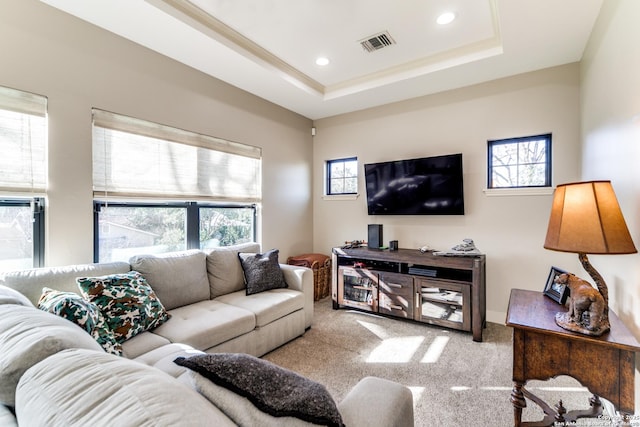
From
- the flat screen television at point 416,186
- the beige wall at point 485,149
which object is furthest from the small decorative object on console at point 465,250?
the flat screen television at point 416,186

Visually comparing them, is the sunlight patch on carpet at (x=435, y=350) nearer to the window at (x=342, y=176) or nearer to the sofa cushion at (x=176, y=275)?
the sofa cushion at (x=176, y=275)

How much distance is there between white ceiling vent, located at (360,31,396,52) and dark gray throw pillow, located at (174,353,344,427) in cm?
288

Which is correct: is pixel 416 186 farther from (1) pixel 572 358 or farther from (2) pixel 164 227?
(2) pixel 164 227

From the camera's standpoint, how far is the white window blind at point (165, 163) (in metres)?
2.47

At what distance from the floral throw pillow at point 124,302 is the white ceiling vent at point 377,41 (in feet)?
9.38

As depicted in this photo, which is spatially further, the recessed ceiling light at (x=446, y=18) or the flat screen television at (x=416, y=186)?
the flat screen television at (x=416, y=186)

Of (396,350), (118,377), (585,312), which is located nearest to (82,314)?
(118,377)

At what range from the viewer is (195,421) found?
0.59 metres

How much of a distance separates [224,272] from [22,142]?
5.87 feet

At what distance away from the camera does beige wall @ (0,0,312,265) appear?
208cm

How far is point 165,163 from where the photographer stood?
113 inches

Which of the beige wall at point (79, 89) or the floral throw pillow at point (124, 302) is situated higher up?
the beige wall at point (79, 89)

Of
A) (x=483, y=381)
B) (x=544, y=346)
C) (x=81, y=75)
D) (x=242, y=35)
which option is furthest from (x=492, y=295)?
(x=81, y=75)

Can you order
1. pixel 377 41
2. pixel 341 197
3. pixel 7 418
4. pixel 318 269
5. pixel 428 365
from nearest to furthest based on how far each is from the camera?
pixel 7 418 → pixel 428 365 → pixel 377 41 → pixel 318 269 → pixel 341 197
